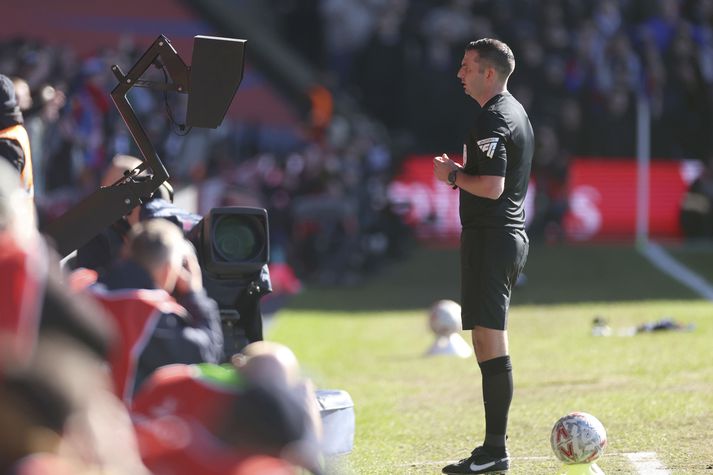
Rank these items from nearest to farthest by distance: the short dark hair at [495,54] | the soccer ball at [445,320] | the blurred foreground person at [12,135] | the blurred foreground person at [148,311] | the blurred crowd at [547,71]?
the blurred foreground person at [148,311], the short dark hair at [495,54], the blurred foreground person at [12,135], the soccer ball at [445,320], the blurred crowd at [547,71]

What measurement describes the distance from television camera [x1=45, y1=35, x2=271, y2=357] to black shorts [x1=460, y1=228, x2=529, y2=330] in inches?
46.8

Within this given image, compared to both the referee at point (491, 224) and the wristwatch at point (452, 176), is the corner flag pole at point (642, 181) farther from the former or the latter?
the wristwatch at point (452, 176)

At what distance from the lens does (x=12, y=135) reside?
8234 mm

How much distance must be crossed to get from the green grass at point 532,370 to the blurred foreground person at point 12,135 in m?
2.13

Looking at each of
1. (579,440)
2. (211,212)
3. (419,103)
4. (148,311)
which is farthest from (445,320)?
(419,103)

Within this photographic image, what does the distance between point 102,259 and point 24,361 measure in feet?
13.8

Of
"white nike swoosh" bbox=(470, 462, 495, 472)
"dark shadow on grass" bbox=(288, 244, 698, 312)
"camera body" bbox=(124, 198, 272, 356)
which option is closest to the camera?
"white nike swoosh" bbox=(470, 462, 495, 472)

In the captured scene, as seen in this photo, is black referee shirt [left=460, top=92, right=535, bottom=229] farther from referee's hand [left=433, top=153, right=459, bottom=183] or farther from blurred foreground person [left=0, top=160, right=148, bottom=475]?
blurred foreground person [left=0, top=160, right=148, bottom=475]

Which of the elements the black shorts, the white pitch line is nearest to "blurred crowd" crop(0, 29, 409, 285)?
the black shorts

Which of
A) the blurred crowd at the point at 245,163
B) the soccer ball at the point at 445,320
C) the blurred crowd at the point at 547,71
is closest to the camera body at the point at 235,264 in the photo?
the soccer ball at the point at 445,320

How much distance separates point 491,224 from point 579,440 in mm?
1230

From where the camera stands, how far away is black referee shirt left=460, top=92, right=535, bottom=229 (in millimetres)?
7402

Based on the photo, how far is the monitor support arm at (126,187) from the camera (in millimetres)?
7582

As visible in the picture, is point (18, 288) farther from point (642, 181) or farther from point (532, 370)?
point (642, 181)
